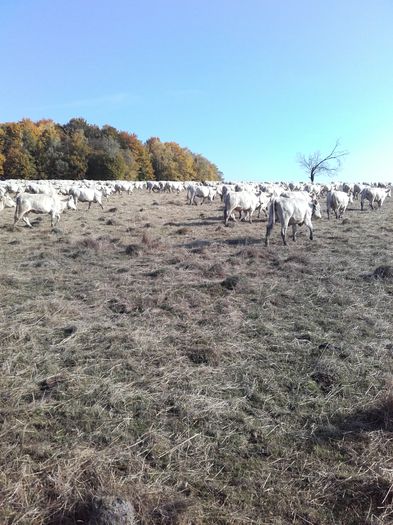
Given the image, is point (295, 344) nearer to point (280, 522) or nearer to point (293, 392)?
point (293, 392)

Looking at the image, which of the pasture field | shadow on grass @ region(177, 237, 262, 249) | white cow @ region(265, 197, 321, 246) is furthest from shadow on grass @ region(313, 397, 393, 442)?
white cow @ region(265, 197, 321, 246)

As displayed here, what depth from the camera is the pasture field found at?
3.03 m

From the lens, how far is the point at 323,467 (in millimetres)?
3348

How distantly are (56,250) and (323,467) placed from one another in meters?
10.9

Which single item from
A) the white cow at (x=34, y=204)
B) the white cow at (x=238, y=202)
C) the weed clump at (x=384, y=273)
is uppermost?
the white cow at (x=238, y=202)

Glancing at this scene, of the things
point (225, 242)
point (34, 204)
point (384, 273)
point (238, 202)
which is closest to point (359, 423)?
point (384, 273)

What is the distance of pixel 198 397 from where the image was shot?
14.1 ft

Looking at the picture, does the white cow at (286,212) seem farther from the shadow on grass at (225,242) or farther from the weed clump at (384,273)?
the weed clump at (384,273)

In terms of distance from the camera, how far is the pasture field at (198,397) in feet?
9.94

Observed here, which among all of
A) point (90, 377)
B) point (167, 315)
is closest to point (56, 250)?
point (167, 315)

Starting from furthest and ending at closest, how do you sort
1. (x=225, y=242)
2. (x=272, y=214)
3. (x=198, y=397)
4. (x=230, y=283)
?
(x=225, y=242) < (x=272, y=214) < (x=230, y=283) < (x=198, y=397)

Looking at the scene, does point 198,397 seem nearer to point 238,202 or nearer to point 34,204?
point 34,204

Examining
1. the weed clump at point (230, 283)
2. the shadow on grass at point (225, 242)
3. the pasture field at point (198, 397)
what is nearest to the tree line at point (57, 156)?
the shadow on grass at point (225, 242)

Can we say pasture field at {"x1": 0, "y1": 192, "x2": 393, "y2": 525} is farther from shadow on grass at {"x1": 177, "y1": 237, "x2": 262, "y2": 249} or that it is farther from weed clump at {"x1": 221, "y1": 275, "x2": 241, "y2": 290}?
shadow on grass at {"x1": 177, "y1": 237, "x2": 262, "y2": 249}
